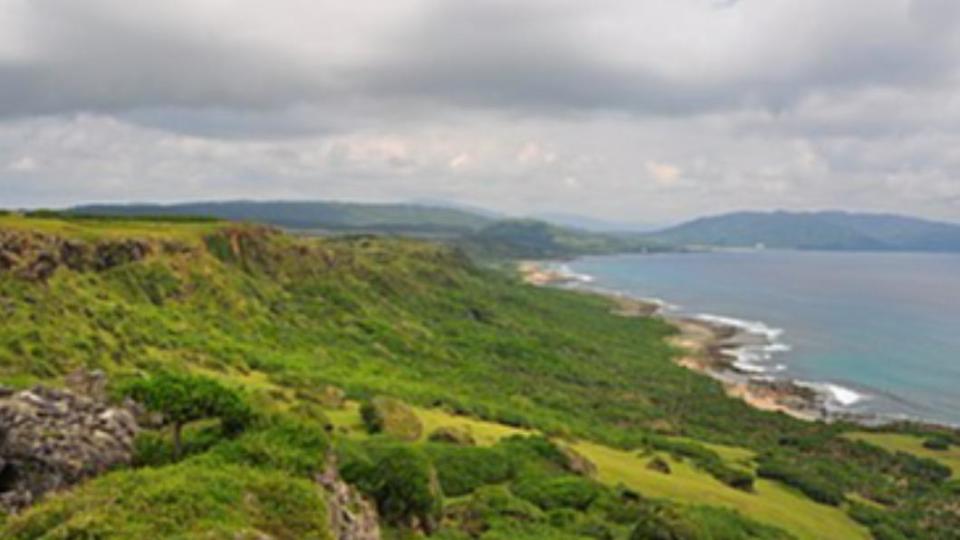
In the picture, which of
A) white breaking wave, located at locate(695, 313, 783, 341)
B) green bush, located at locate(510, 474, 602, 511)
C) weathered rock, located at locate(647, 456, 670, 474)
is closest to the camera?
green bush, located at locate(510, 474, 602, 511)

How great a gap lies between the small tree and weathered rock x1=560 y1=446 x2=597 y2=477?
27.9 meters

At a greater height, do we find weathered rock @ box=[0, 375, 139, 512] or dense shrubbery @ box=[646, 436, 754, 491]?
weathered rock @ box=[0, 375, 139, 512]

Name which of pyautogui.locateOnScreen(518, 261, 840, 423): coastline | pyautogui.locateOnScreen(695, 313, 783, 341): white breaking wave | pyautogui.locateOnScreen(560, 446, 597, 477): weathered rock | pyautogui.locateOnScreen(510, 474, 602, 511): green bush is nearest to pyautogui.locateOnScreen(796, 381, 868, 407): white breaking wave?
pyautogui.locateOnScreen(518, 261, 840, 423): coastline

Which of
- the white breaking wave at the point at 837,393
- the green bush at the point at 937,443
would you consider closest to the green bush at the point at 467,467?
the green bush at the point at 937,443

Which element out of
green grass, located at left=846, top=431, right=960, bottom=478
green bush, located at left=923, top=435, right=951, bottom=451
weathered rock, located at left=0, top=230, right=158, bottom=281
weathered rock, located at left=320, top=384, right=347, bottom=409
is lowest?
green grass, located at left=846, top=431, right=960, bottom=478

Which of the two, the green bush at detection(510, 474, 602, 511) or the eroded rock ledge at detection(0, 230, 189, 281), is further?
the eroded rock ledge at detection(0, 230, 189, 281)

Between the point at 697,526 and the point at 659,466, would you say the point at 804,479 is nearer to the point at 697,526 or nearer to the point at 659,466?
the point at 659,466

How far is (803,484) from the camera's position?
6241cm

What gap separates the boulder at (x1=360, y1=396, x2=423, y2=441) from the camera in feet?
156

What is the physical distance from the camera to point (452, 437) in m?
49.1

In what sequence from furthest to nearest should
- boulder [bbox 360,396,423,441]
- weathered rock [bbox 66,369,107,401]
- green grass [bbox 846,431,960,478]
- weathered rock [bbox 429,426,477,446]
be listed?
green grass [bbox 846,431,960,478] → weathered rock [bbox 429,426,477,446] → boulder [bbox 360,396,423,441] → weathered rock [bbox 66,369,107,401]

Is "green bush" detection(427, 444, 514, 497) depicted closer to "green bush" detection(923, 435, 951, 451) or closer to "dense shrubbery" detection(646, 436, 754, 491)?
"dense shrubbery" detection(646, 436, 754, 491)

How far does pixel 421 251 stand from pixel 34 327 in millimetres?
131847

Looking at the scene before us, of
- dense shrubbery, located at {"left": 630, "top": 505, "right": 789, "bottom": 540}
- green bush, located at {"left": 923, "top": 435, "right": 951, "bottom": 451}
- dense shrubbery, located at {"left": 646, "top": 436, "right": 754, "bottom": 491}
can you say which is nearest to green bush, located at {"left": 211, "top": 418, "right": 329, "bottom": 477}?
dense shrubbery, located at {"left": 630, "top": 505, "right": 789, "bottom": 540}
